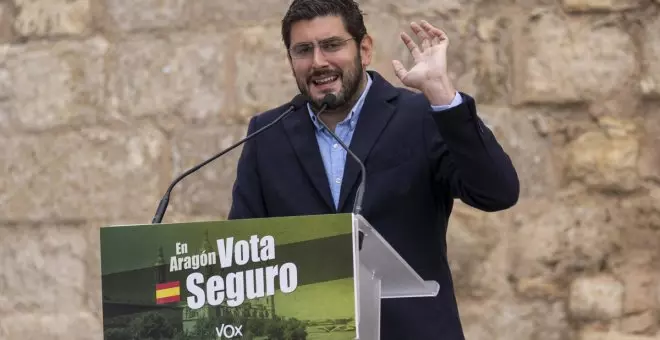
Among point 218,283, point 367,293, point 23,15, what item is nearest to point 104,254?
point 218,283

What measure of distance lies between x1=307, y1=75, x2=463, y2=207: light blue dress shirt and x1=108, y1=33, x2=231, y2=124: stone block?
146 centimetres

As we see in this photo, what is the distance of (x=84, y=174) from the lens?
4035 millimetres

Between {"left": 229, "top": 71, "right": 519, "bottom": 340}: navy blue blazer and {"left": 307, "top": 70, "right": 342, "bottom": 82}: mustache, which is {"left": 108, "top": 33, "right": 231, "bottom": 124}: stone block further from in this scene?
{"left": 307, "top": 70, "right": 342, "bottom": 82}: mustache

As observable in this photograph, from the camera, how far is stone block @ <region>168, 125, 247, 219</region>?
385cm

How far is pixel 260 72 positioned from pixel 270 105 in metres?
0.12

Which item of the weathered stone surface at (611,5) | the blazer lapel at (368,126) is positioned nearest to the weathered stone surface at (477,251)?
the weathered stone surface at (611,5)

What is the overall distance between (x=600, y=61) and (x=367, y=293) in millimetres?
1769

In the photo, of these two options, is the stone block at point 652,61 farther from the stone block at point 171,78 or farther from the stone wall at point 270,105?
the stone block at point 171,78

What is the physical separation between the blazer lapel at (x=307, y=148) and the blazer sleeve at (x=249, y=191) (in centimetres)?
8

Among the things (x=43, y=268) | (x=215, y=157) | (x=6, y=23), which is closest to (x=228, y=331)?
(x=215, y=157)

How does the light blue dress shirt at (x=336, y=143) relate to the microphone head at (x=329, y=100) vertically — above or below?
below

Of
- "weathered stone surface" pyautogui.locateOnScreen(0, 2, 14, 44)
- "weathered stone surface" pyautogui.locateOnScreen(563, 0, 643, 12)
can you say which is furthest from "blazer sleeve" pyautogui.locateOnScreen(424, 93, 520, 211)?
"weathered stone surface" pyautogui.locateOnScreen(0, 2, 14, 44)

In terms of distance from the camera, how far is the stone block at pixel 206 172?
152 inches

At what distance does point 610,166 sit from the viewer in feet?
11.4
